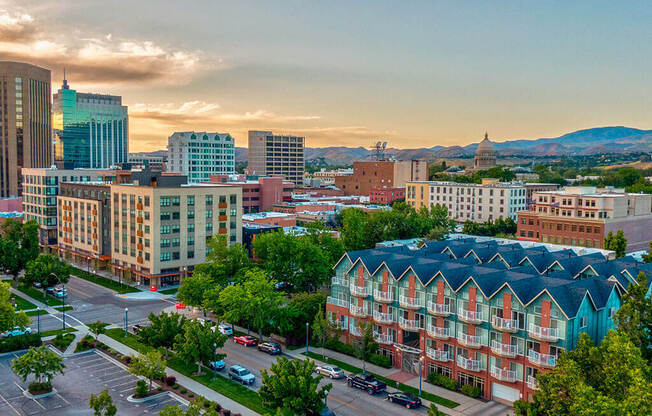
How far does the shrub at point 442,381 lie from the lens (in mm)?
52719

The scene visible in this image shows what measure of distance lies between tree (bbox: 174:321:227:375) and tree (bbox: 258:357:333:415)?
12.6m

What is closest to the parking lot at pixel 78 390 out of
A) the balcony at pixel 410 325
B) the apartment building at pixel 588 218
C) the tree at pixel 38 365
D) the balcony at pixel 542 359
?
the tree at pixel 38 365

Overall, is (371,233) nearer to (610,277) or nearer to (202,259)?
(202,259)

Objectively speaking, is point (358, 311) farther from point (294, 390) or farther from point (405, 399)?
point (294, 390)

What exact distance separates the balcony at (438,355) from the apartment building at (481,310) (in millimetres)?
96

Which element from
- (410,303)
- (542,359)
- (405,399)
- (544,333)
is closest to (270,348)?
(410,303)

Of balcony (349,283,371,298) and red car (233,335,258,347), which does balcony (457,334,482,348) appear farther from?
red car (233,335,258,347)

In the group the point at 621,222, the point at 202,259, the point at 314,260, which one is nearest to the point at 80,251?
the point at 202,259

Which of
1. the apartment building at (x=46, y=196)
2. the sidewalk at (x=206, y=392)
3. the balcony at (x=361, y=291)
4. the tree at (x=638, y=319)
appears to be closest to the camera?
the tree at (x=638, y=319)

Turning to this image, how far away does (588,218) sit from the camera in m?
119

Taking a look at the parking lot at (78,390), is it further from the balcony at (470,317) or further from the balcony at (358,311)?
the balcony at (470,317)

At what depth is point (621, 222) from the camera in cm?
11869

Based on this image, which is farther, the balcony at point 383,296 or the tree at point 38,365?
the balcony at point 383,296

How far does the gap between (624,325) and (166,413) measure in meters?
35.3
